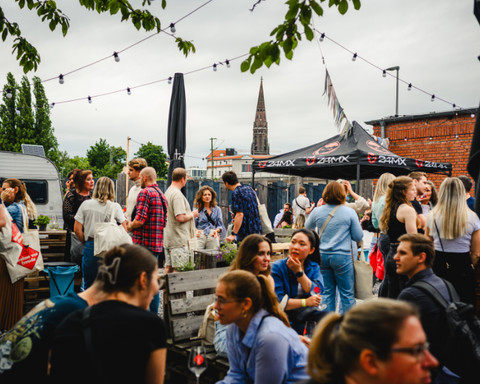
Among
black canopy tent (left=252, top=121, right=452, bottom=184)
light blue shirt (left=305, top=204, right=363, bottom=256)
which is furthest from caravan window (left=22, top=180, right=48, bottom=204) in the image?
light blue shirt (left=305, top=204, right=363, bottom=256)

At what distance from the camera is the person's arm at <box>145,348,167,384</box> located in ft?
6.28

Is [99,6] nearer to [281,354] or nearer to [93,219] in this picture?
[93,219]

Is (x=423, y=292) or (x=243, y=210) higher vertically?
(x=243, y=210)

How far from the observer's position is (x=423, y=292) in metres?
2.92

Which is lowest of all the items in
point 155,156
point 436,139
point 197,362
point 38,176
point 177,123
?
point 197,362

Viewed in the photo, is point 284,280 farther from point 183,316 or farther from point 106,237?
point 106,237

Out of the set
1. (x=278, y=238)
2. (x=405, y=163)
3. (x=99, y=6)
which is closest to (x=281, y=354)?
(x=99, y=6)

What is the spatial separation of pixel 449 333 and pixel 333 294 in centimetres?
227

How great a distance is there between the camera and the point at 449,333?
2748mm

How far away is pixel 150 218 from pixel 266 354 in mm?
3315

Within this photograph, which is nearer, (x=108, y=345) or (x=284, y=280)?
(x=108, y=345)

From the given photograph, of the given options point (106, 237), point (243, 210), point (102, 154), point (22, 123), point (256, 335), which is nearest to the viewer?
point (256, 335)

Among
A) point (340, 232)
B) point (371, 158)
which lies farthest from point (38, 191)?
point (340, 232)

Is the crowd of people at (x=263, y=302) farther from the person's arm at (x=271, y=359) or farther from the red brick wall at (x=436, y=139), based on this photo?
the red brick wall at (x=436, y=139)
